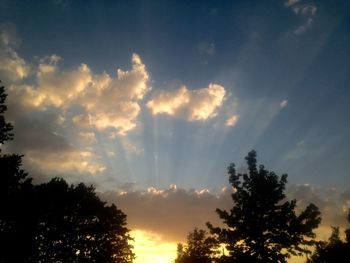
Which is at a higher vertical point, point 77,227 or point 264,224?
Answer: point 77,227

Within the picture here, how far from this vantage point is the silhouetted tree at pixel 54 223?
23.5 m

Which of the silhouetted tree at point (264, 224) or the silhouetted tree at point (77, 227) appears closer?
the silhouetted tree at point (264, 224)

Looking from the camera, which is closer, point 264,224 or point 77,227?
point 264,224

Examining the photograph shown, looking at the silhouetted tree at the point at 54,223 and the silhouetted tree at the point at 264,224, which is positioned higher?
the silhouetted tree at the point at 54,223

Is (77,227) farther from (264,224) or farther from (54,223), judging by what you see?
(264,224)

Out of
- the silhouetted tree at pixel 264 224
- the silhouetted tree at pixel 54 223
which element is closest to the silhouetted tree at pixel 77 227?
the silhouetted tree at pixel 54 223

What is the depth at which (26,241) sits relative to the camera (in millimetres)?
27984

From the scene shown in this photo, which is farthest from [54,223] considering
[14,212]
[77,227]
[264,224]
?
[264,224]

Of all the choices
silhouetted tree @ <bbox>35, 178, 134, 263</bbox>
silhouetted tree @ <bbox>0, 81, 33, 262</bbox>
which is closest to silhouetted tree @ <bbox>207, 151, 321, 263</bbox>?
silhouetted tree @ <bbox>0, 81, 33, 262</bbox>

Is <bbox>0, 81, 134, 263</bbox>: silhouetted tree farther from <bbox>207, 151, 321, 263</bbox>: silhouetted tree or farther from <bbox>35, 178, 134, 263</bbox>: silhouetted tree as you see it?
<bbox>207, 151, 321, 263</bbox>: silhouetted tree

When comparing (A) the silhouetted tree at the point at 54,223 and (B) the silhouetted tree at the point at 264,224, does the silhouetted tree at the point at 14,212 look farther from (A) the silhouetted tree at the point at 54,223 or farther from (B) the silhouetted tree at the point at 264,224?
(B) the silhouetted tree at the point at 264,224

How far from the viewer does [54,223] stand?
31.8m

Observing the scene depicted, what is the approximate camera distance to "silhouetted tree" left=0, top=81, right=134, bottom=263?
23.5 metres

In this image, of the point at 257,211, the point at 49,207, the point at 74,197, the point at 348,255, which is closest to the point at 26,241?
the point at 49,207
